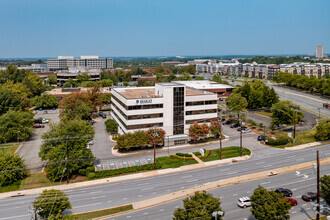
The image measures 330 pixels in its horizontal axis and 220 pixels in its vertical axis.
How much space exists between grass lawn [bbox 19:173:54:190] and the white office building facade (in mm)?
22030

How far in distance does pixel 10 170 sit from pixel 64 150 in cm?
898

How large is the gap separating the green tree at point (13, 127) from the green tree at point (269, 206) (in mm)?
58709

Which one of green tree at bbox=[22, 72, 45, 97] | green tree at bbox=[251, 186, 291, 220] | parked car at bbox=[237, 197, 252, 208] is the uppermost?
green tree at bbox=[22, 72, 45, 97]

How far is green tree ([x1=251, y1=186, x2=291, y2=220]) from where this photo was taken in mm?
30688

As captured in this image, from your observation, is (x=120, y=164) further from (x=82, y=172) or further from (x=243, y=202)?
(x=243, y=202)

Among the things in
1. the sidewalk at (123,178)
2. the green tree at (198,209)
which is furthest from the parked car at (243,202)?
the sidewalk at (123,178)

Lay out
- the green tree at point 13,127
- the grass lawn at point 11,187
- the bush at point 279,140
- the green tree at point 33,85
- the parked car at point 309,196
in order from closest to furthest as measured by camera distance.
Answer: the parked car at point 309,196 < the grass lawn at point 11,187 < the bush at point 279,140 < the green tree at point 13,127 < the green tree at point 33,85

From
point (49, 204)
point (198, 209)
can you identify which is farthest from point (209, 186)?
point (49, 204)

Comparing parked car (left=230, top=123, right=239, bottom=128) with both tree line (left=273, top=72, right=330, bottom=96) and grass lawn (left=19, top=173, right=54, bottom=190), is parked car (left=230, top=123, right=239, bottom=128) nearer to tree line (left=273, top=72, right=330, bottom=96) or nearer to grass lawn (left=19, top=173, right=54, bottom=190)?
grass lawn (left=19, top=173, right=54, bottom=190)

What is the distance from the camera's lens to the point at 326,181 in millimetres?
35969

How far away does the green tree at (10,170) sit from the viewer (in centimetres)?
4578

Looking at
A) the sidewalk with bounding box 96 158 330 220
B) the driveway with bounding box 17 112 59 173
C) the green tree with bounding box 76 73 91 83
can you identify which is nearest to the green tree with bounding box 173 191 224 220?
the sidewalk with bounding box 96 158 330 220

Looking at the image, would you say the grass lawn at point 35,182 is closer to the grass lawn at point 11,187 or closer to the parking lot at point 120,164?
the grass lawn at point 11,187

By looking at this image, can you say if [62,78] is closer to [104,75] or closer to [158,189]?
[104,75]
